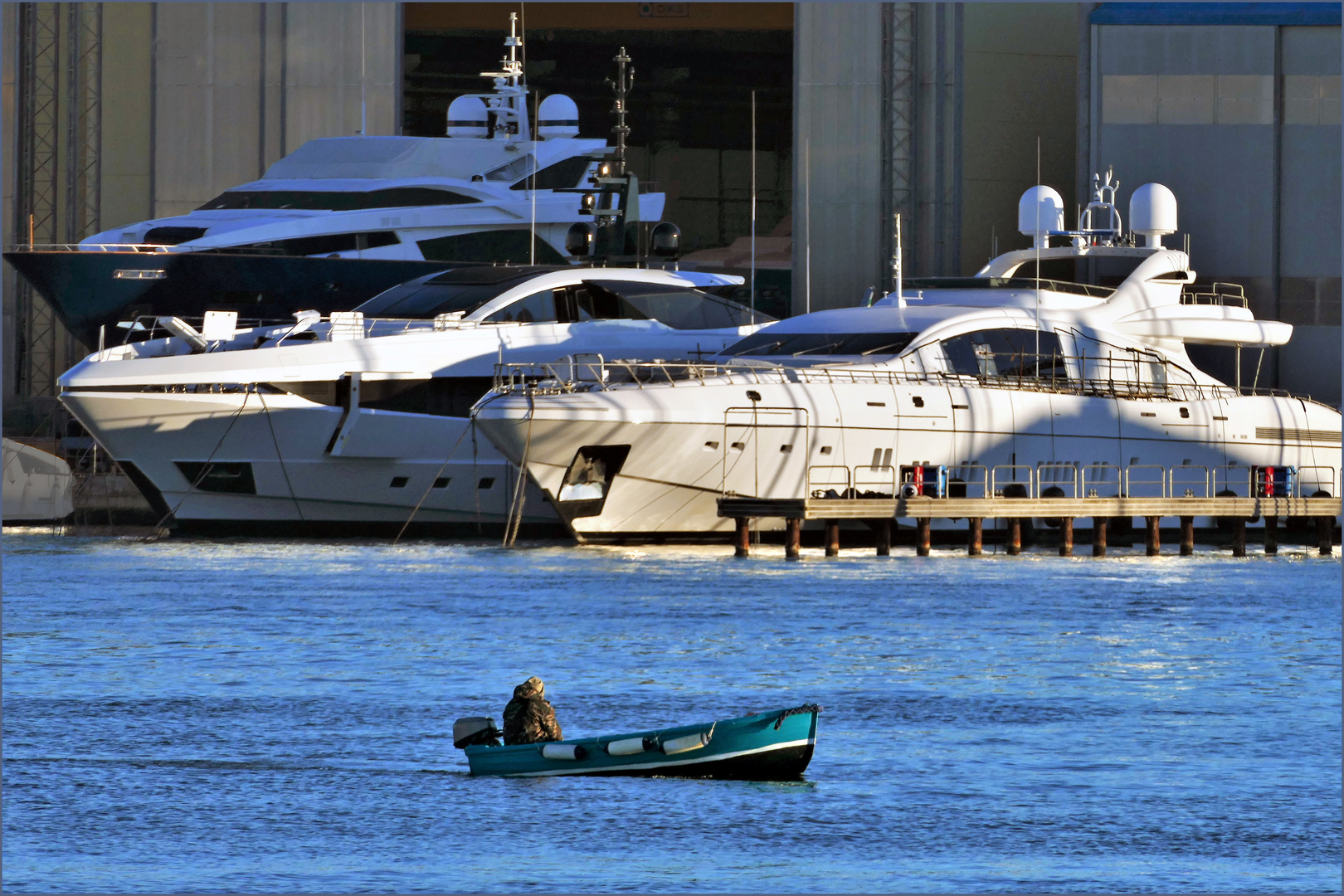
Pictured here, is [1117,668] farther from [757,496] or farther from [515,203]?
[515,203]

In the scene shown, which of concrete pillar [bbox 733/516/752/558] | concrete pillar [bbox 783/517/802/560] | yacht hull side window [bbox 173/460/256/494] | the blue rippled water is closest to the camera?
the blue rippled water

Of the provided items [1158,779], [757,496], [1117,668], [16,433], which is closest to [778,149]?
[16,433]

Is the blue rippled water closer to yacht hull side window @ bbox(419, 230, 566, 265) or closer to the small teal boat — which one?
the small teal boat

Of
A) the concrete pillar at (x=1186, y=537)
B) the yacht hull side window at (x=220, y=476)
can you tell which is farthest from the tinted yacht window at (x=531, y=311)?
the concrete pillar at (x=1186, y=537)

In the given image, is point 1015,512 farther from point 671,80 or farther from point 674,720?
point 671,80

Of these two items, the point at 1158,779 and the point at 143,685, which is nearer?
the point at 1158,779

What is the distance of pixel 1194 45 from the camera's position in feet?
165

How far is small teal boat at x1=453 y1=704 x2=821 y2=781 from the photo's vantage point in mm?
17250

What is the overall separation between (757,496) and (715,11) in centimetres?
2571

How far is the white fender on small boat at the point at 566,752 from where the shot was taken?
17.4m

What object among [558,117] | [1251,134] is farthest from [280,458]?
[1251,134]

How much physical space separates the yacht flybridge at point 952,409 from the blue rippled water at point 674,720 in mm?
1634

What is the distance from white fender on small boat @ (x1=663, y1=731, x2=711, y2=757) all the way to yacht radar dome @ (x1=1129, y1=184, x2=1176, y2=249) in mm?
30428

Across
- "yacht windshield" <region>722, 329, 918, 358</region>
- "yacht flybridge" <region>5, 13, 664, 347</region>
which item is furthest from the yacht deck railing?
"yacht flybridge" <region>5, 13, 664, 347</region>
